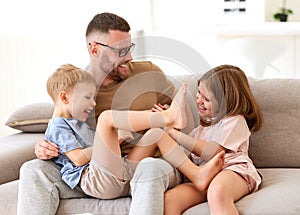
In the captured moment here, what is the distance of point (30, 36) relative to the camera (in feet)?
13.3

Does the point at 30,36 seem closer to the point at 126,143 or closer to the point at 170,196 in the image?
the point at 126,143

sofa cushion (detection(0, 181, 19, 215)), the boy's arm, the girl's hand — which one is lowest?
sofa cushion (detection(0, 181, 19, 215))

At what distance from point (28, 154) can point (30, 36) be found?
1.69 metres

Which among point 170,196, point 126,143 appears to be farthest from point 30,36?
point 170,196

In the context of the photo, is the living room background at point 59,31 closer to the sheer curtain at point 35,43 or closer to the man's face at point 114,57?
the sheer curtain at point 35,43

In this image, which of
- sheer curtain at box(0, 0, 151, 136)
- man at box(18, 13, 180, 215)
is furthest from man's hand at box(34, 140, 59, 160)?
sheer curtain at box(0, 0, 151, 136)

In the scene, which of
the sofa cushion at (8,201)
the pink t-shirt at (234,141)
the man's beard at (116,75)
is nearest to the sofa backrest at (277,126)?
the pink t-shirt at (234,141)

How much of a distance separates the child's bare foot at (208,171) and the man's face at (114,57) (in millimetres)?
540

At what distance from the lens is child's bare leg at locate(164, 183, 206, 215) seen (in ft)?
6.73

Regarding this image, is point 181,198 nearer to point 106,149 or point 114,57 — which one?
point 106,149

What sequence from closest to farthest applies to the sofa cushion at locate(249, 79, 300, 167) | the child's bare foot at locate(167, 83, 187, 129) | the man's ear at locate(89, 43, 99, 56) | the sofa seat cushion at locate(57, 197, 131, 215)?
the sofa seat cushion at locate(57, 197, 131, 215) < the child's bare foot at locate(167, 83, 187, 129) < the man's ear at locate(89, 43, 99, 56) < the sofa cushion at locate(249, 79, 300, 167)

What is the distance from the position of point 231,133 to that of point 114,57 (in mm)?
558

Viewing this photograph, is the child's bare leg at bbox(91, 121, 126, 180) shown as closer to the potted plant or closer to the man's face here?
the man's face

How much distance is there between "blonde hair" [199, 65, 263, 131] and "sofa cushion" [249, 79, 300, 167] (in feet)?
0.62
